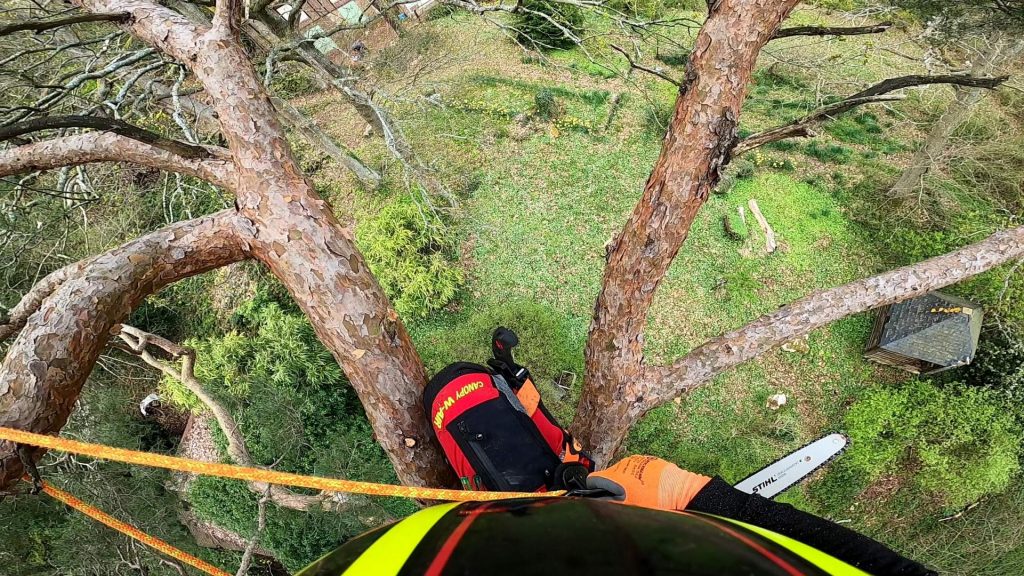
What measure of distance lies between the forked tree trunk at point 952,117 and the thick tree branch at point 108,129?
7286 millimetres

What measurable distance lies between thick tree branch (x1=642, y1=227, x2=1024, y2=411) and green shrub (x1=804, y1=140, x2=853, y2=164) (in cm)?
543

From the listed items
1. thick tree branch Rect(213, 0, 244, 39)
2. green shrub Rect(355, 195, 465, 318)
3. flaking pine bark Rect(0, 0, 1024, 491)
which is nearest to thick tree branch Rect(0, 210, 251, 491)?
flaking pine bark Rect(0, 0, 1024, 491)

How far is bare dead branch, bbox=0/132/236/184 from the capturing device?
81.7 inches

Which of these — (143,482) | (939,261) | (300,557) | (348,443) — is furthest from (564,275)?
(143,482)

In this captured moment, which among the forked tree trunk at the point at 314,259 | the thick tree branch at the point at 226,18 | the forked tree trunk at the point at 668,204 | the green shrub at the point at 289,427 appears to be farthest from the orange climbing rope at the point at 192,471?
the green shrub at the point at 289,427

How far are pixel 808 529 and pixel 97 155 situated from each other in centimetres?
318

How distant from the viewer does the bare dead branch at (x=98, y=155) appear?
2074 mm

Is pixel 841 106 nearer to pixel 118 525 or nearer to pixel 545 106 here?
pixel 118 525

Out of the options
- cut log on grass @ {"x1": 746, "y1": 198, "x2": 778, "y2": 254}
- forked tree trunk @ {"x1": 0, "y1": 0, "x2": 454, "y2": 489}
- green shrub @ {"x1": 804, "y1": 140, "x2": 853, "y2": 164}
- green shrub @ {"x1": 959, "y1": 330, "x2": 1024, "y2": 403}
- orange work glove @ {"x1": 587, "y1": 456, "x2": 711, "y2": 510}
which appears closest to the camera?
orange work glove @ {"x1": 587, "y1": 456, "x2": 711, "y2": 510}

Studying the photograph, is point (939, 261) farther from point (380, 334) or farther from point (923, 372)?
point (923, 372)

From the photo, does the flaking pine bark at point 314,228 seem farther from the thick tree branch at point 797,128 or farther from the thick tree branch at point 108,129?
the thick tree branch at point 797,128

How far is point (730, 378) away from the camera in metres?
5.46

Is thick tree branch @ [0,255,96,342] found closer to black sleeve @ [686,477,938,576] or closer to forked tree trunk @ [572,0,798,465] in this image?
forked tree trunk @ [572,0,798,465]

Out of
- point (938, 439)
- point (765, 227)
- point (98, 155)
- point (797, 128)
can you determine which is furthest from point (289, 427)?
point (938, 439)
